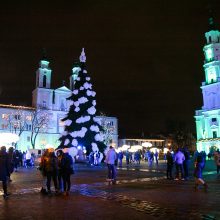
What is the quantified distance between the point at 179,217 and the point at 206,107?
255ft

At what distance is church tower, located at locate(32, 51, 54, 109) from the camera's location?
84.8m

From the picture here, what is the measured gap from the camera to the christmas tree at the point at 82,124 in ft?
123

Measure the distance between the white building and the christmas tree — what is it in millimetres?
36471

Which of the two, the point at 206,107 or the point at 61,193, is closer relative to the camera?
the point at 61,193

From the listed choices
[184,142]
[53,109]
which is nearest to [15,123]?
[53,109]

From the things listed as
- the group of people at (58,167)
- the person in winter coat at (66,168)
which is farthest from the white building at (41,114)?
the person in winter coat at (66,168)

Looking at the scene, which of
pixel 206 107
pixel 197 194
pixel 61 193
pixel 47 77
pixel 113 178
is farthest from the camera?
pixel 47 77

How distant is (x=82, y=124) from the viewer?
125ft

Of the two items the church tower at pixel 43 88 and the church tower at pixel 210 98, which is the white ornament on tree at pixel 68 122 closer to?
the church tower at pixel 43 88

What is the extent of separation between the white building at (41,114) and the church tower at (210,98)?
79.8ft

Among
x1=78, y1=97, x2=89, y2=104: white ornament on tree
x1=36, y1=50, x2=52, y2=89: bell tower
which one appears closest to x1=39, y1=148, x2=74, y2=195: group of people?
x1=78, y1=97, x2=89, y2=104: white ornament on tree

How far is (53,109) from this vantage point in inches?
3383

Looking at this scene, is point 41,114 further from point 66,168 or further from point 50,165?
point 66,168

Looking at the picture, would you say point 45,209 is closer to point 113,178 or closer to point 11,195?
point 11,195
